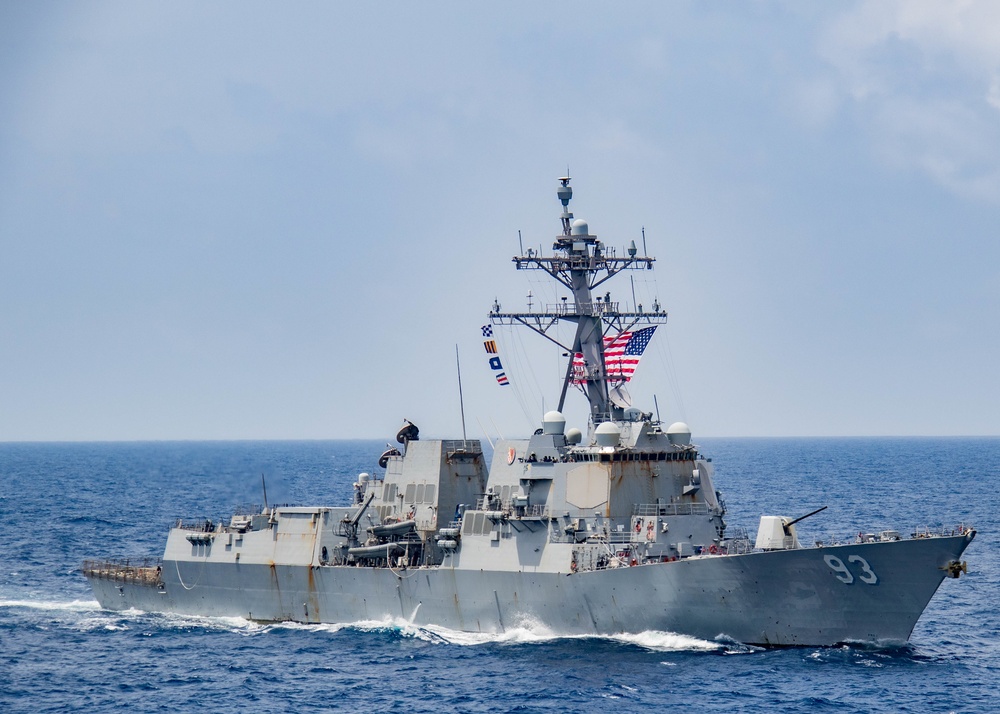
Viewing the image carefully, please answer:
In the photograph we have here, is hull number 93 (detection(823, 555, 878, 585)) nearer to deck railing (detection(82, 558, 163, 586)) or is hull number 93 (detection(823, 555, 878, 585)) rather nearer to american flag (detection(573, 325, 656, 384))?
american flag (detection(573, 325, 656, 384))

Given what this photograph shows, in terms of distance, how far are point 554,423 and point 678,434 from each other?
3.31 metres

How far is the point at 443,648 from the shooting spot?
1214 inches

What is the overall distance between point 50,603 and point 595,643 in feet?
64.3

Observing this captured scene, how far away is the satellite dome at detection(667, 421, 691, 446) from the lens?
31797mm

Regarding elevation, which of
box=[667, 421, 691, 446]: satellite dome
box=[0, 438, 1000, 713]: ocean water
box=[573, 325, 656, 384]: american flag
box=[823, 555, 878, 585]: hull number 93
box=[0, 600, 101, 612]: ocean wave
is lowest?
box=[0, 438, 1000, 713]: ocean water

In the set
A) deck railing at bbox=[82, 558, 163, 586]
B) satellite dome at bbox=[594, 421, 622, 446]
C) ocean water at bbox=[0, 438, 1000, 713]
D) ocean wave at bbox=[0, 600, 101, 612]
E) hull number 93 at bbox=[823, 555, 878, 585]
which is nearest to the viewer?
ocean water at bbox=[0, 438, 1000, 713]

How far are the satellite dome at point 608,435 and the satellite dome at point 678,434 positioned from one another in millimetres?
1718

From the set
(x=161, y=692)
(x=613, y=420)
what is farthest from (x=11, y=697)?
Answer: (x=613, y=420)

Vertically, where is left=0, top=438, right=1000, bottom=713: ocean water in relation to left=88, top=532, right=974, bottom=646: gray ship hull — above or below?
below

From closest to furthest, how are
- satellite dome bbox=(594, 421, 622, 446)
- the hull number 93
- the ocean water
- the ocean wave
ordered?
1. the ocean water
2. the hull number 93
3. satellite dome bbox=(594, 421, 622, 446)
4. the ocean wave

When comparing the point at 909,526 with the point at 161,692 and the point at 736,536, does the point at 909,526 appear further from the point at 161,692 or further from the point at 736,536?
the point at 161,692

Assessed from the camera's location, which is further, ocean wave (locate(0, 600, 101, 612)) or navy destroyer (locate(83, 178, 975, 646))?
ocean wave (locate(0, 600, 101, 612))

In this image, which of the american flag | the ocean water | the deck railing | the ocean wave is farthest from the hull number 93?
the ocean wave

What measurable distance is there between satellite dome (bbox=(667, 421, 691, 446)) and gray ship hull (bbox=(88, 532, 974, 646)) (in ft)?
15.0
